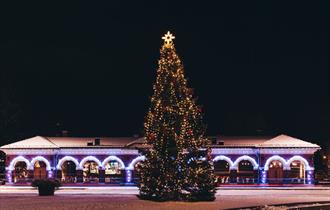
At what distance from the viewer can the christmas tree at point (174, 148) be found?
28.5 meters

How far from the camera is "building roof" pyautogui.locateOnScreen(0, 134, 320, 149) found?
48250 mm

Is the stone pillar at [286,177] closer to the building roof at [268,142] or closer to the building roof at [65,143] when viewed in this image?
the building roof at [268,142]

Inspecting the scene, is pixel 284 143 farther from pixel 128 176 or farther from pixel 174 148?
pixel 174 148

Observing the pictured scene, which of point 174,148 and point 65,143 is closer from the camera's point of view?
point 174,148

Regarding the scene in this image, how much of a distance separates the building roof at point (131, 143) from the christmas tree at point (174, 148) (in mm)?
18347

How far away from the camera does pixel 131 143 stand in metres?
49.8

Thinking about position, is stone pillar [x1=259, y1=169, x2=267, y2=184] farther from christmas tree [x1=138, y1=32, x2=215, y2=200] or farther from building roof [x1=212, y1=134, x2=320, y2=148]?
christmas tree [x1=138, y1=32, x2=215, y2=200]

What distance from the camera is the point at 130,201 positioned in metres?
27.6

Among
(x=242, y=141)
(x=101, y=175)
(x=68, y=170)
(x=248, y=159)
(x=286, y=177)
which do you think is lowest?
(x=286, y=177)

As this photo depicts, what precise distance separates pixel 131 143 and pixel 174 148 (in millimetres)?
21375

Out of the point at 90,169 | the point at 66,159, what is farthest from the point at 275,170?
the point at 66,159

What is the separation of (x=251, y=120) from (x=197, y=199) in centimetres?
5456

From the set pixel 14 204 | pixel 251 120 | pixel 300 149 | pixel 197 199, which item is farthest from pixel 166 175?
pixel 251 120

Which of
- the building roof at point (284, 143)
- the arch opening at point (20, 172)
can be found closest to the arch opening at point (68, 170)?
the arch opening at point (20, 172)
